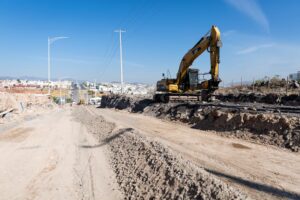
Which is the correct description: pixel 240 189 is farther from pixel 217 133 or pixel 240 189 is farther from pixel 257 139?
pixel 217 133

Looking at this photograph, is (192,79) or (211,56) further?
(192,79)

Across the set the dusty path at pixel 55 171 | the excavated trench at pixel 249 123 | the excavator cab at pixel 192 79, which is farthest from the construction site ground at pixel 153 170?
the excavator cab at pixel 192 79

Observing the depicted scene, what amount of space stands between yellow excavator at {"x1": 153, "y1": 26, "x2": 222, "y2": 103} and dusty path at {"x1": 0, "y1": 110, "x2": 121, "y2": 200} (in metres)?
10.4

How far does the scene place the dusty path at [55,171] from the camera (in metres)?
8.70

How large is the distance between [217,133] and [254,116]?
1962 millimetres

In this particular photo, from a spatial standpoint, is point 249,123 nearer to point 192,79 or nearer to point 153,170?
point 153,170

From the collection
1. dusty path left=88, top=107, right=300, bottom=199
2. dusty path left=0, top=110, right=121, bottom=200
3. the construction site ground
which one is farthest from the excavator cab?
dusty path left=88, top=107, right=300, bottom=199

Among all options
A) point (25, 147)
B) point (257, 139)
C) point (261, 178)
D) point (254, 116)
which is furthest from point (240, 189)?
point (25, 147)

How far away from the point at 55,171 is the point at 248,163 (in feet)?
21.1

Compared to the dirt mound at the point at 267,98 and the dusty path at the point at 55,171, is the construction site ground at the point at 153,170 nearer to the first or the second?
the dusty path at the point at 55,171

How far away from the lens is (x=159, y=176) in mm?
8289

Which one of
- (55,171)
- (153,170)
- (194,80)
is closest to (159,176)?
(153,170)

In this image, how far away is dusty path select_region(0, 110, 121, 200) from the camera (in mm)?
8695

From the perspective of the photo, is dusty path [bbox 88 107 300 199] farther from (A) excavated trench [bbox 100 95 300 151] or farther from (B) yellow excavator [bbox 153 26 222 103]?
(B) yellow excavator [bbox 153 26 222 103]
